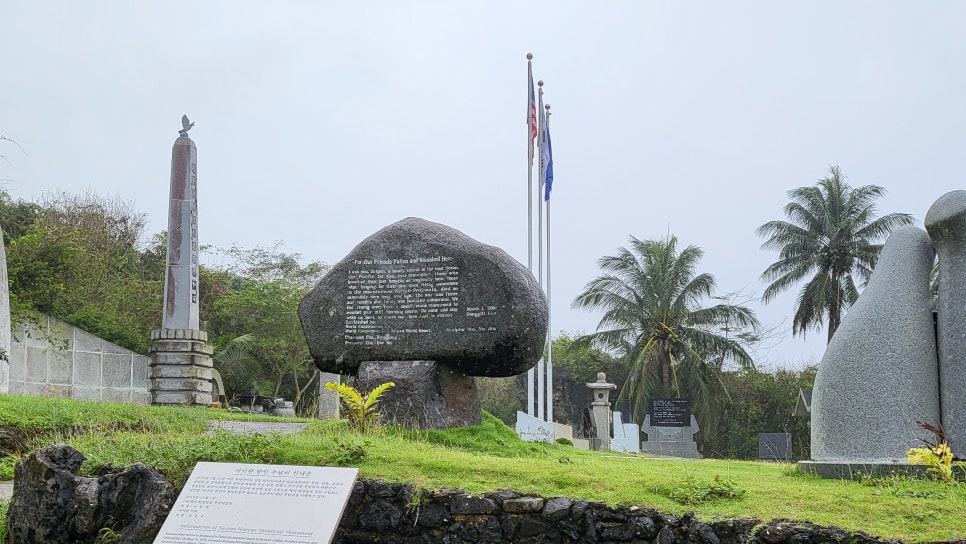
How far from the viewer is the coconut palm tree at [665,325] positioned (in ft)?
106

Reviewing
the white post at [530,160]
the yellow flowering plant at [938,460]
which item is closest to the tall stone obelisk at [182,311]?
the white post at [530,160]

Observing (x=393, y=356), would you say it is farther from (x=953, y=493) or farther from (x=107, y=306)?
(x=107, y=306)

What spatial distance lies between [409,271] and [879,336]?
5639 millimetres

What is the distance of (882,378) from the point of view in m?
8.12

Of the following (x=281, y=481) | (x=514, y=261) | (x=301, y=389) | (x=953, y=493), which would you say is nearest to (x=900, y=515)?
(x=953, y=493)

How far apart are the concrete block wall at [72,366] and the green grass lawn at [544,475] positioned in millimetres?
10552

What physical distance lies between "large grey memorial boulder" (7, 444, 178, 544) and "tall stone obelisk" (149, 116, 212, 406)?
12158 millimetres

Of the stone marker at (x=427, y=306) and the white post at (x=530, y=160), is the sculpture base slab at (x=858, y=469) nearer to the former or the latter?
the stone marker at (x=427, y=306)

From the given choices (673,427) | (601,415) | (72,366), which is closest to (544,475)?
(72,366)

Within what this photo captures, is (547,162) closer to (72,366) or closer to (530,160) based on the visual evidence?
(530,160)

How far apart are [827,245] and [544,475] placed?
26825mm

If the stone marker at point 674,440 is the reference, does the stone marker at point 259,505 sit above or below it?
above

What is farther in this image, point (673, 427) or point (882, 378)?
point (673, 427)

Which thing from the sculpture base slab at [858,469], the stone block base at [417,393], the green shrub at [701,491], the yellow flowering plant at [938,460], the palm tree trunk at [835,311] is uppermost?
the palm tree trunk at [835,311]
